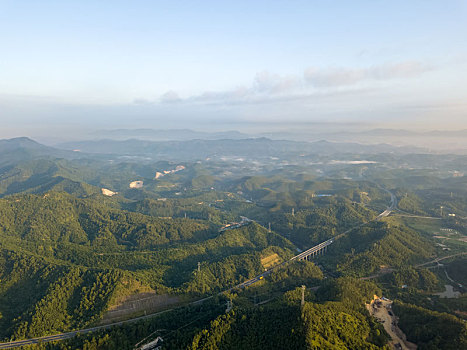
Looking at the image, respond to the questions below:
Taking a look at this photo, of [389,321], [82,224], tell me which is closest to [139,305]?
[389,321]

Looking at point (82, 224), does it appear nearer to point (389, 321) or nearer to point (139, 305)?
point (139, 305)

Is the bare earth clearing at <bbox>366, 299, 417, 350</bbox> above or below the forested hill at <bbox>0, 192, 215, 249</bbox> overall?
above

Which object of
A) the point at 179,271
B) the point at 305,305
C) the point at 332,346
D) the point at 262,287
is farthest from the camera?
the point at 179,271

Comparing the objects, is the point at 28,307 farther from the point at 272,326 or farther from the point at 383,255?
the point at 383,255

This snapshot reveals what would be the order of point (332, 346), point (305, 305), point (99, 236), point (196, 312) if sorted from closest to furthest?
point (332, 346)
point (305, 305)
point (196, 312)
point (99, 236)

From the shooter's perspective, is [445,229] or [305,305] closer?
[305,305]

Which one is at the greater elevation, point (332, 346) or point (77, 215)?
point (332, 346)

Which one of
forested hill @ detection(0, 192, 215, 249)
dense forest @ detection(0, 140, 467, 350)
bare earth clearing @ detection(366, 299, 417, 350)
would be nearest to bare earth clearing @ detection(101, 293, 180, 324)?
Result: dense forest @ detection(0, 140, 467, 350)

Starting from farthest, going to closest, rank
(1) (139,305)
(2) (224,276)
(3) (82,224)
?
(3) (82,224) < (2) (224,276) < (1) (139,305)

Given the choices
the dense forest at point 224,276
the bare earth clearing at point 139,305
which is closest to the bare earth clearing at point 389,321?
the dense forest at point 224,276

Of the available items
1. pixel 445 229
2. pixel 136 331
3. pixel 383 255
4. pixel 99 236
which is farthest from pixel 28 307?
pixel 445 229

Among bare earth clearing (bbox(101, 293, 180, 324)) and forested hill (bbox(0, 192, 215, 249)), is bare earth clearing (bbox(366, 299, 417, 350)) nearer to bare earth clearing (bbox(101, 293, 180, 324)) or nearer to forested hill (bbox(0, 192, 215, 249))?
bare earth clearing (bbox(101, 293, 180, 324))
